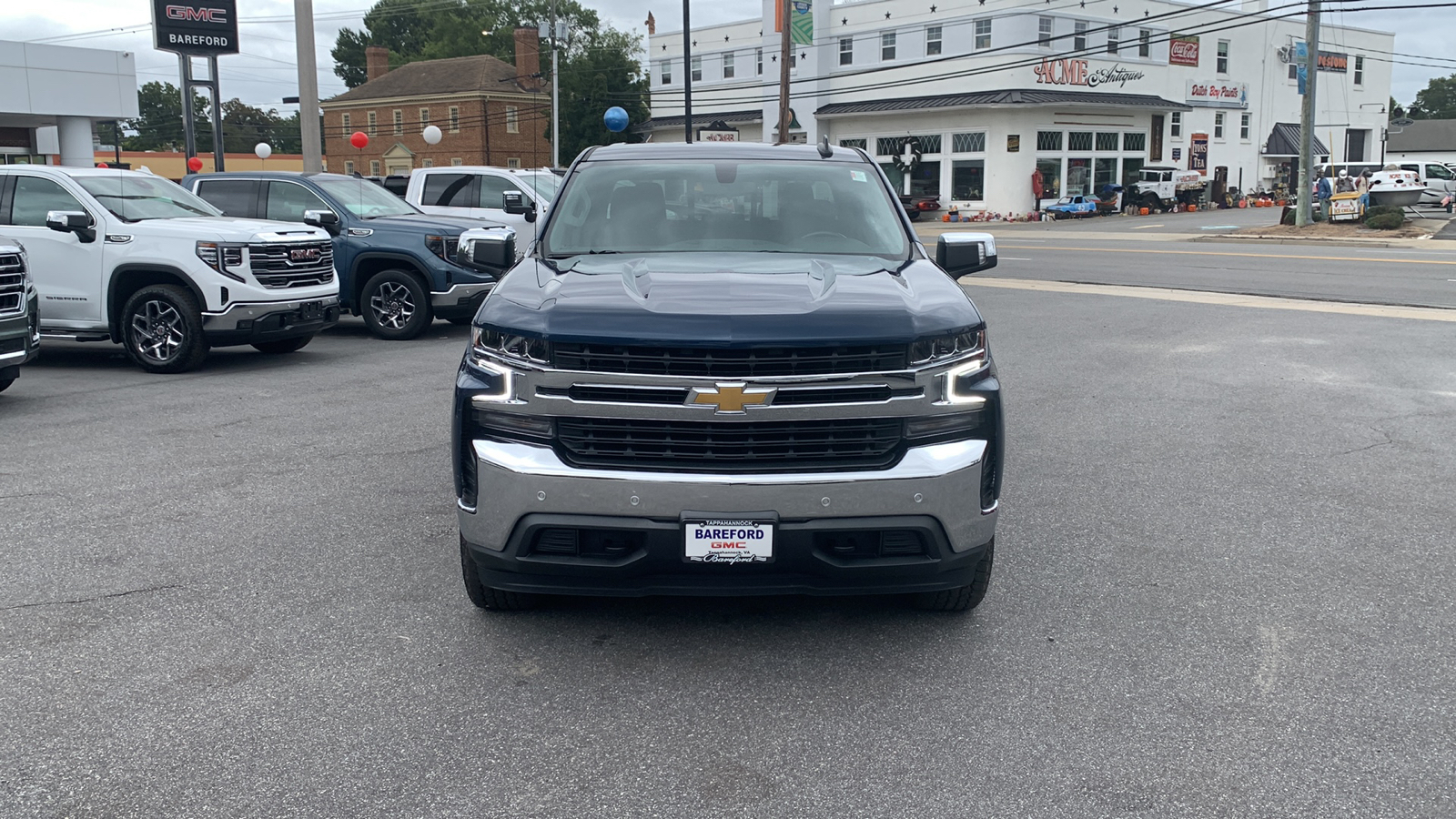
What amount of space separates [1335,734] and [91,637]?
14.2 ft

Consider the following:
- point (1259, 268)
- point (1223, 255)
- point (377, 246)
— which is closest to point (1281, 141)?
point (1223, 255)

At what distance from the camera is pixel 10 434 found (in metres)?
8.43

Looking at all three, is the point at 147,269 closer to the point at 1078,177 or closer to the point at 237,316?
the point at 237,316

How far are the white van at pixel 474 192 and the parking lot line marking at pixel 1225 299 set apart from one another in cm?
735

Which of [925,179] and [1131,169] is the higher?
[1131,169]

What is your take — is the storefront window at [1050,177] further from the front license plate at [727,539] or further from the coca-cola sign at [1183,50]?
the front license plate at [727,539]

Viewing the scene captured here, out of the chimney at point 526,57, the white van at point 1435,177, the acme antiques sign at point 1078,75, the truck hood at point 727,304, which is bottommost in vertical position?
the truck hood at point 727,304

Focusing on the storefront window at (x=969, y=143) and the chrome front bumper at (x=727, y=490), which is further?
the storefront window at (x=969, y=143)

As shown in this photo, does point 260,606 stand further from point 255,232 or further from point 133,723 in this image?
point 255,232

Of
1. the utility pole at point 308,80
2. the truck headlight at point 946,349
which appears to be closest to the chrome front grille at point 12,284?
the truck headlight at point 946,349

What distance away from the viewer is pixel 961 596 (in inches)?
186

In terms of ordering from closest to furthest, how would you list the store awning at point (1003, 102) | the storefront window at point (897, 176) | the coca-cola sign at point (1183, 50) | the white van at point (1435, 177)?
the white van at point (1435, 177) < the store awning at point (1003, 102) < the storefront window at point (897, 176) < the coca-cola sign at point (1183, 50)

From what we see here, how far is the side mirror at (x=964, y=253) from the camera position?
575 cm

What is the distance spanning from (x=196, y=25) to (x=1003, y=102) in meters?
30.4
